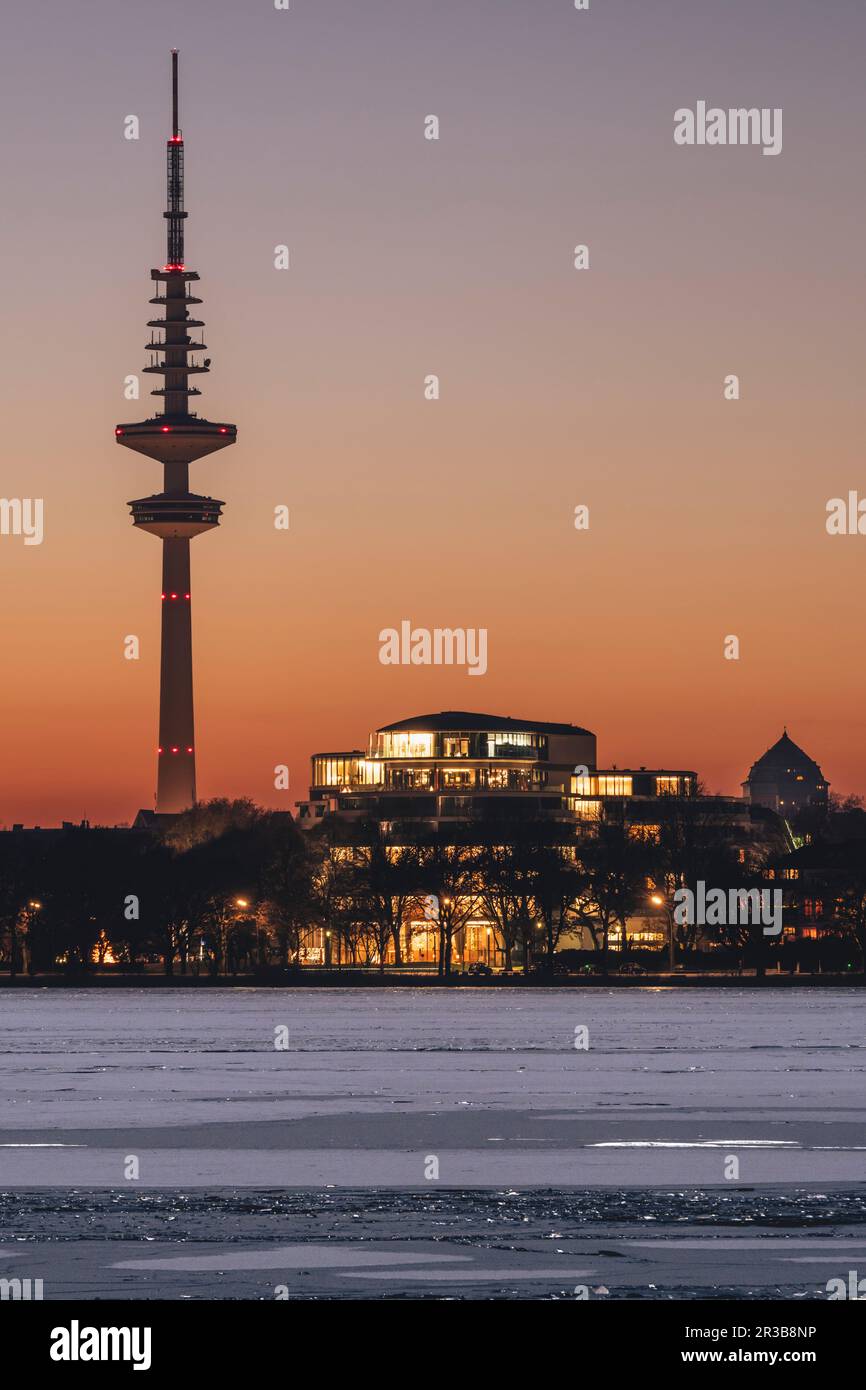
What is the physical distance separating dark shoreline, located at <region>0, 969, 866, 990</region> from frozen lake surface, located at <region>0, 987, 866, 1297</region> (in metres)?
107

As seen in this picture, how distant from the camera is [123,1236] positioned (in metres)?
28.0

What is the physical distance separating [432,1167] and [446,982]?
157 m

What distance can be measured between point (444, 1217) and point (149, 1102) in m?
Answer: 22.7

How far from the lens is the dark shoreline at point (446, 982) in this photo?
617 feet

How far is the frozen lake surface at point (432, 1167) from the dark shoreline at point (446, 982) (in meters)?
Answer: 107

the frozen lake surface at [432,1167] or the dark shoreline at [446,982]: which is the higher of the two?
the dark shoreline at [446,982]

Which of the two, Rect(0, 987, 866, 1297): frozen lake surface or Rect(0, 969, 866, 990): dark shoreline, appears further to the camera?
Rect(0, 969, 866, 990): dark shoreline

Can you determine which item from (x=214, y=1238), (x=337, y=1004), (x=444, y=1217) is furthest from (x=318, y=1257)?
(x=337, y=1004)

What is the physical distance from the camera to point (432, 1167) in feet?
119

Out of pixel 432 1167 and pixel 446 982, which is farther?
pixel 446 982

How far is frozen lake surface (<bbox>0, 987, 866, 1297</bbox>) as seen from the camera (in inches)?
1004

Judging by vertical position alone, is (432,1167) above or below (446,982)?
below

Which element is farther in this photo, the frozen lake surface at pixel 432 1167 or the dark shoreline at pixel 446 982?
the dark shoreline at pixel 446 982
